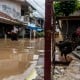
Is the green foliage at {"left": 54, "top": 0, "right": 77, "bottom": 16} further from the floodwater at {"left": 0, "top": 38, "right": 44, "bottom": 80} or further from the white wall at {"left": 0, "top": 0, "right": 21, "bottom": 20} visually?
the white wall at {"left": 0, "top": 0, "right": 21, "bottom": 20}

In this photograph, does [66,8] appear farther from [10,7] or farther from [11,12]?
[10,7]

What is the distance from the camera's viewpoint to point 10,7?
50469 millimetres

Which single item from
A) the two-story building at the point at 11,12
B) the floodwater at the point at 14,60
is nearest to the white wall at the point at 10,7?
the two-story building at the point at 11,12

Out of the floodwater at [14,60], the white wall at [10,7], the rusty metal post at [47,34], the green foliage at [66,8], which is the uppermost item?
the white wall at [10,7]

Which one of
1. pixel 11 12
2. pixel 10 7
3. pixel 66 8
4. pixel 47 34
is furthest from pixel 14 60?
pixel 10 7

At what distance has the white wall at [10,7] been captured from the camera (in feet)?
149

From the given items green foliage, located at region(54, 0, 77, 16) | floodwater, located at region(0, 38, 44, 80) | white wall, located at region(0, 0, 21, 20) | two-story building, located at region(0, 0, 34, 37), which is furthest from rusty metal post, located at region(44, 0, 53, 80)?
white wall, located at region(0, 0, 21, 20)

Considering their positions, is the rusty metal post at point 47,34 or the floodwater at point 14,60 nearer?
the rusty metal post at point 47,34

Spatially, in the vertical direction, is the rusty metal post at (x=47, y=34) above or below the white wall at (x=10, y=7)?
below

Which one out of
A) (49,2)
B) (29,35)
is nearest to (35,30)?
(29,35)

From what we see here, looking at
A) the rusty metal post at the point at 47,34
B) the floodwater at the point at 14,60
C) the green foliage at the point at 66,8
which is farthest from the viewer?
the green foliage at the point at 66,8

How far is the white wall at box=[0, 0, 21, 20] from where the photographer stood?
45.4m

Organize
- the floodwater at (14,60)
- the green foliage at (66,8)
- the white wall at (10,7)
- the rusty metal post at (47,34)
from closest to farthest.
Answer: the rusty metal post at (47,34)
the floodwater at (14,60)
the green foliage at (66,8)
the white wall at (10,7)

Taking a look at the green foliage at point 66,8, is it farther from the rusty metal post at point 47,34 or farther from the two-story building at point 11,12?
the rusty metal post at point 47,34
